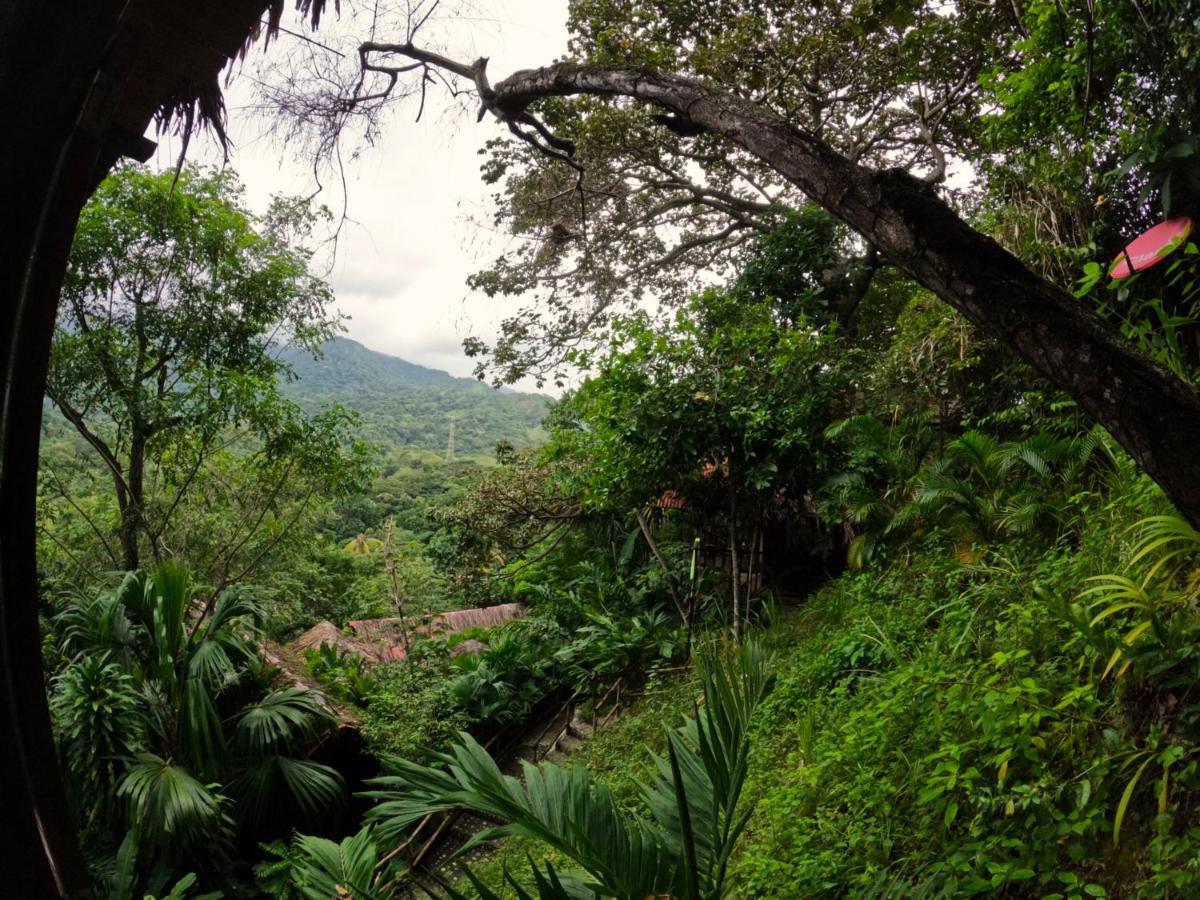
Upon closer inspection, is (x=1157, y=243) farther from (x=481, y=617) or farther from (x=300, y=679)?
(x=481, y=617)

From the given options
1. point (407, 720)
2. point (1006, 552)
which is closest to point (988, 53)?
point (1006, 552)

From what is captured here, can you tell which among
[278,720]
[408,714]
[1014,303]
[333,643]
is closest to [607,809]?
[1014,303]

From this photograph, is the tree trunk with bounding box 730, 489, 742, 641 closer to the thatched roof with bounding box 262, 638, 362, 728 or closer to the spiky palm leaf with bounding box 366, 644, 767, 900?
the thatched roof with bounding box 262, 638, 362, 728

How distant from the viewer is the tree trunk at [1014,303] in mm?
1775

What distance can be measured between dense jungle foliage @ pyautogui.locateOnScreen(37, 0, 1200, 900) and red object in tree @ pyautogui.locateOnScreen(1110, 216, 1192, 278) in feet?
0.55

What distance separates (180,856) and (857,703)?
4014mm

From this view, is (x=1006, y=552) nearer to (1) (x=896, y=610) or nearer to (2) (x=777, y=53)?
(1) (x=896, y=610)

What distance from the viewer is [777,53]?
307 inches

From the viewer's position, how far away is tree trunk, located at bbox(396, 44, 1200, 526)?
1.78 metres

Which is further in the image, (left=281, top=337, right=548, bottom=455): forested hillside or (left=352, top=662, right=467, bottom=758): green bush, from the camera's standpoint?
(left=281, top=337, right=548, bottom=455): forested hillside

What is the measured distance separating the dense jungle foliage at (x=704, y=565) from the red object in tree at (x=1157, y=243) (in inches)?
6.6

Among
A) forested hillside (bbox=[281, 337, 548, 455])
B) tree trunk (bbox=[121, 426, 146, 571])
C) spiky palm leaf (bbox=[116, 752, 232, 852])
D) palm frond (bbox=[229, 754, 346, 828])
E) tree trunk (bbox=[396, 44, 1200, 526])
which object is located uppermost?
forested hillside (bbox=[281, 337, 548, 455])

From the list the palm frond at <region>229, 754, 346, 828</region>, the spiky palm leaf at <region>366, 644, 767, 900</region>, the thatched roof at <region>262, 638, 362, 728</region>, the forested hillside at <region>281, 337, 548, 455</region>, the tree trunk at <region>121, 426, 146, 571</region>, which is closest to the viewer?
the spiky palm leaf at <region>366, 644, 767, 900</region>

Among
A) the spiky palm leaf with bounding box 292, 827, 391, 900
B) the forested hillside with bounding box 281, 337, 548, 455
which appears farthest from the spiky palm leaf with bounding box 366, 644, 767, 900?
the forested hillside with bounding box 281, 337, 548, 455
